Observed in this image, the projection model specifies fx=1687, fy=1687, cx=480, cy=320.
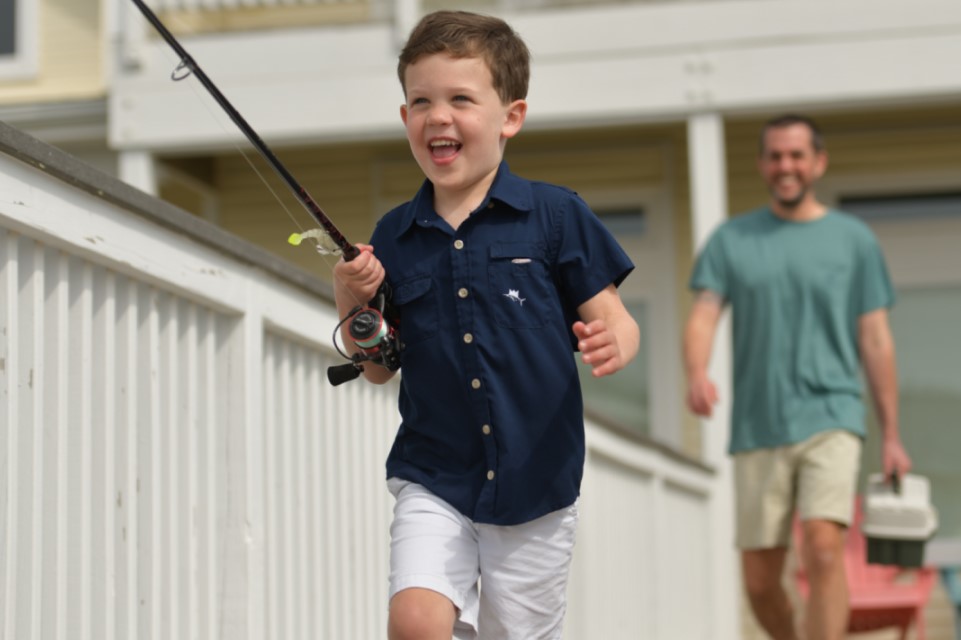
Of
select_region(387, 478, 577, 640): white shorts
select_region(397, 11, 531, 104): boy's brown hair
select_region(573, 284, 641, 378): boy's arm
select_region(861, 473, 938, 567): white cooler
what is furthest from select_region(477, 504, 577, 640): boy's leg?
select_region(861, 473, 938, 567): white cooler

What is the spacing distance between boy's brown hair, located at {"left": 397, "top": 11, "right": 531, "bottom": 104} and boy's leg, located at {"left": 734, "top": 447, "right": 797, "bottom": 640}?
10.8ft

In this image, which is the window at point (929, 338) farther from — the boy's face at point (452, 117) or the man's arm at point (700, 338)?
the boy's face at point (452, 117)

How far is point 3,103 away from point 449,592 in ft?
34.3

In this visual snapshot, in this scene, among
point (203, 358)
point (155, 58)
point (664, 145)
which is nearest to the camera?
point (203, 358)

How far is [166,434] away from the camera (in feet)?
11.2

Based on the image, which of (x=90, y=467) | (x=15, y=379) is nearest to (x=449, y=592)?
(x=90, y=467)

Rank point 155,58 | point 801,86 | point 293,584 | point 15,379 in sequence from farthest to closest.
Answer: point 155,58 < point 801,86 < point 293,584 < point 15,379

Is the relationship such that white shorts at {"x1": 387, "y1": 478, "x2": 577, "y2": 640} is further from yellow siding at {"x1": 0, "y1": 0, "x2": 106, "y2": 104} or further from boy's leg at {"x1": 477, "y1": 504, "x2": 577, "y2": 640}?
yellow siding at {"x1": 0, "y1": 0, "x2": 106, "y2": 104}

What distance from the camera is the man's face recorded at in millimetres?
6367

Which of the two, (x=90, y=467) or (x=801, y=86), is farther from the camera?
(x=801, y=86)

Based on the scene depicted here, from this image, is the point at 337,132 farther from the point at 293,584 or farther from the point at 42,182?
the point at 42,182

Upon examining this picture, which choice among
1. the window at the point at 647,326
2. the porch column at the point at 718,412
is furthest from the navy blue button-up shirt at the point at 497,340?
the window at the point at 647,326

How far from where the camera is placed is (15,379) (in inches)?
110

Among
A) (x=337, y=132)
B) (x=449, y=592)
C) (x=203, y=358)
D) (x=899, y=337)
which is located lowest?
(x=449, y=592)
